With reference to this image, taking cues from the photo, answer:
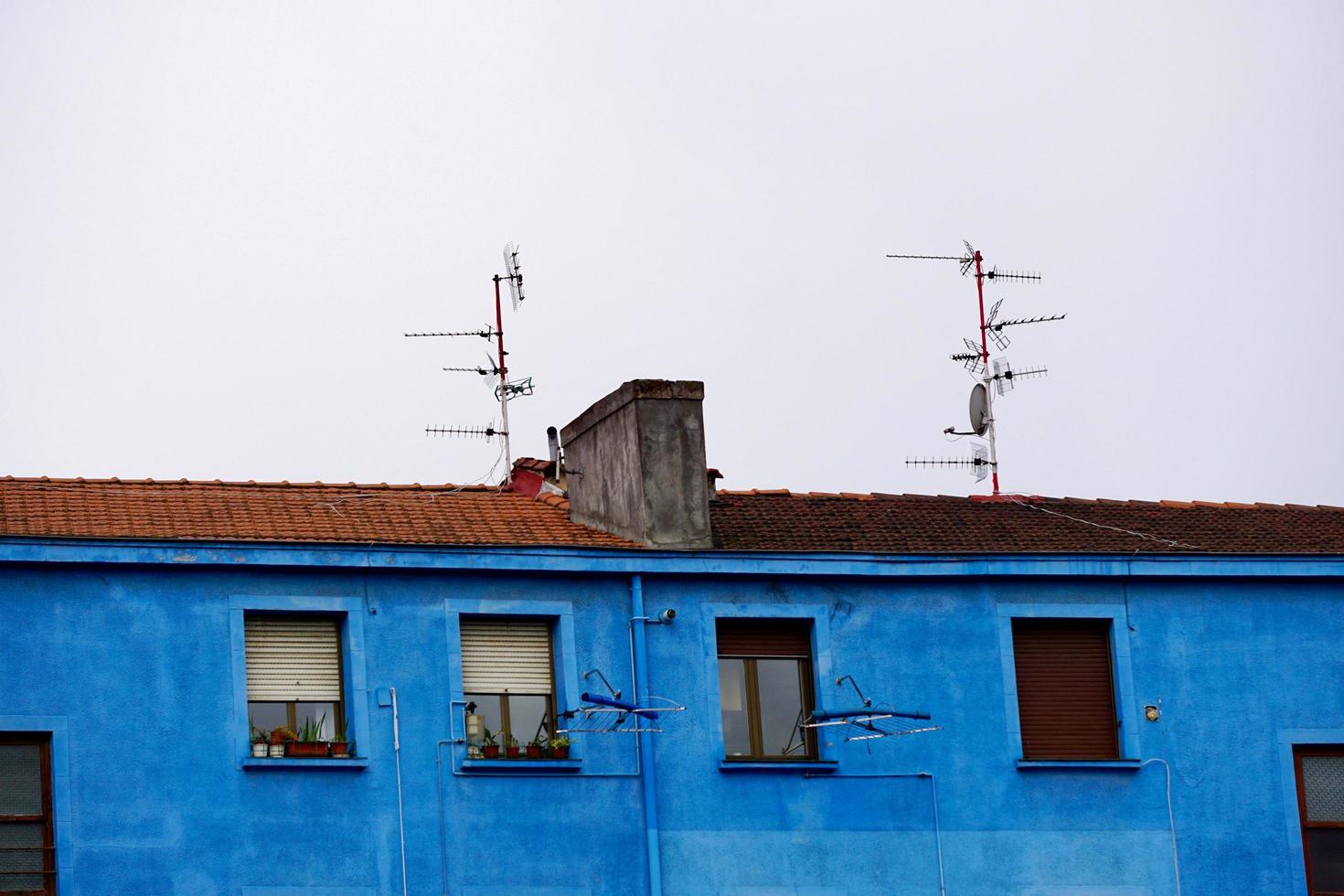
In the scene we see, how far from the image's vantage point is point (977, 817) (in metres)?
30.1

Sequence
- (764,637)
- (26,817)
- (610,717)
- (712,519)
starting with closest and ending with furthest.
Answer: (26,817) → (610,717) → (764,637) → (712,519)

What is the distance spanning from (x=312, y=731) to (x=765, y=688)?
527cm

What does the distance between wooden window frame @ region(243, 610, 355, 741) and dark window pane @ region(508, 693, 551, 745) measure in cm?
191

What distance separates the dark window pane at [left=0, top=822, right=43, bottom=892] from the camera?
26.6 meters

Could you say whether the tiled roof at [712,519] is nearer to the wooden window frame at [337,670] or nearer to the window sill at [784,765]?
the wooden window frame at [337,670]

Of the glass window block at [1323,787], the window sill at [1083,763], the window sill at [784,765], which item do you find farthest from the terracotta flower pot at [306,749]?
the glass window block at [1323,787]

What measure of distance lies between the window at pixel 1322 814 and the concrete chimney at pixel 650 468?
7464 mm

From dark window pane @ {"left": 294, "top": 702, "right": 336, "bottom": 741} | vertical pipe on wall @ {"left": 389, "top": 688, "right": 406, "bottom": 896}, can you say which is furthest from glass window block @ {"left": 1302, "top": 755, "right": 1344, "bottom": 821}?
dark window pane @ {"left": 294, "top": 702, "right": 336, "bottom": 741}

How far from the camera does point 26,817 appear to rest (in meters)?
26.8

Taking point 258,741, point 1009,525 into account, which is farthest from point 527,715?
point 1009,525

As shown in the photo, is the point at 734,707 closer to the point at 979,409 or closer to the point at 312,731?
the point at 312,731

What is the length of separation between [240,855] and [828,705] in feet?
22.7

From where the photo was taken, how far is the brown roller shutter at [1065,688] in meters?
31.0

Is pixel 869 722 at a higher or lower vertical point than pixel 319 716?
lower
